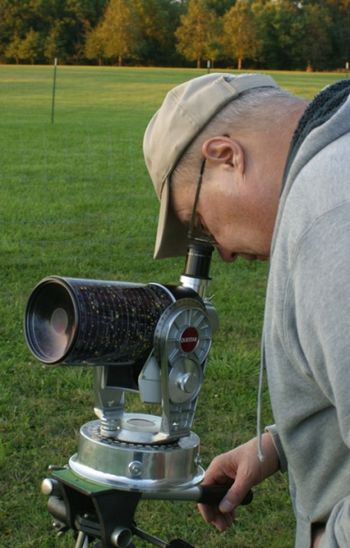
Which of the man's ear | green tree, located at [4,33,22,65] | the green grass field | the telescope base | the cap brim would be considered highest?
the man's ear

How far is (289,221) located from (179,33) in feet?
223

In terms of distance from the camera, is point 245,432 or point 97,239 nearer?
point 245,432

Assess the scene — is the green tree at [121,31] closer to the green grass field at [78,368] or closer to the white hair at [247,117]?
the green grass field at [78,368]

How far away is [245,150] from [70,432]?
3033 millimetres

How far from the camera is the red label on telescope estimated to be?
77.7 inches

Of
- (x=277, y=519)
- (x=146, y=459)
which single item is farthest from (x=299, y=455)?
(x=277, y=519)

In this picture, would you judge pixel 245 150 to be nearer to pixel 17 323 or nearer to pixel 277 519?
pixel 277 519

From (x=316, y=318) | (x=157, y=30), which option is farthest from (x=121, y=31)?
(x=316, y=318)

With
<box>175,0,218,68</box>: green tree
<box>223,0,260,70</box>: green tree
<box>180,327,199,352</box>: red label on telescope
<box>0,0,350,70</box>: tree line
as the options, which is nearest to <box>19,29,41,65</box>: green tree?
<box>0,0,350,70</box>: tree line

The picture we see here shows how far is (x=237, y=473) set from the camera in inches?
91.9

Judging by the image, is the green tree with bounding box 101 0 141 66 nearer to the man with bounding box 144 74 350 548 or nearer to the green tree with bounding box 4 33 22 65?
the green tree with bounding box 4 33 22 65

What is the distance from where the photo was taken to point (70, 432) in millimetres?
4625

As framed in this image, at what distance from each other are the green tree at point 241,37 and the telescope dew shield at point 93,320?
6232 cm

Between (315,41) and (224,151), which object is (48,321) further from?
(315,41)
